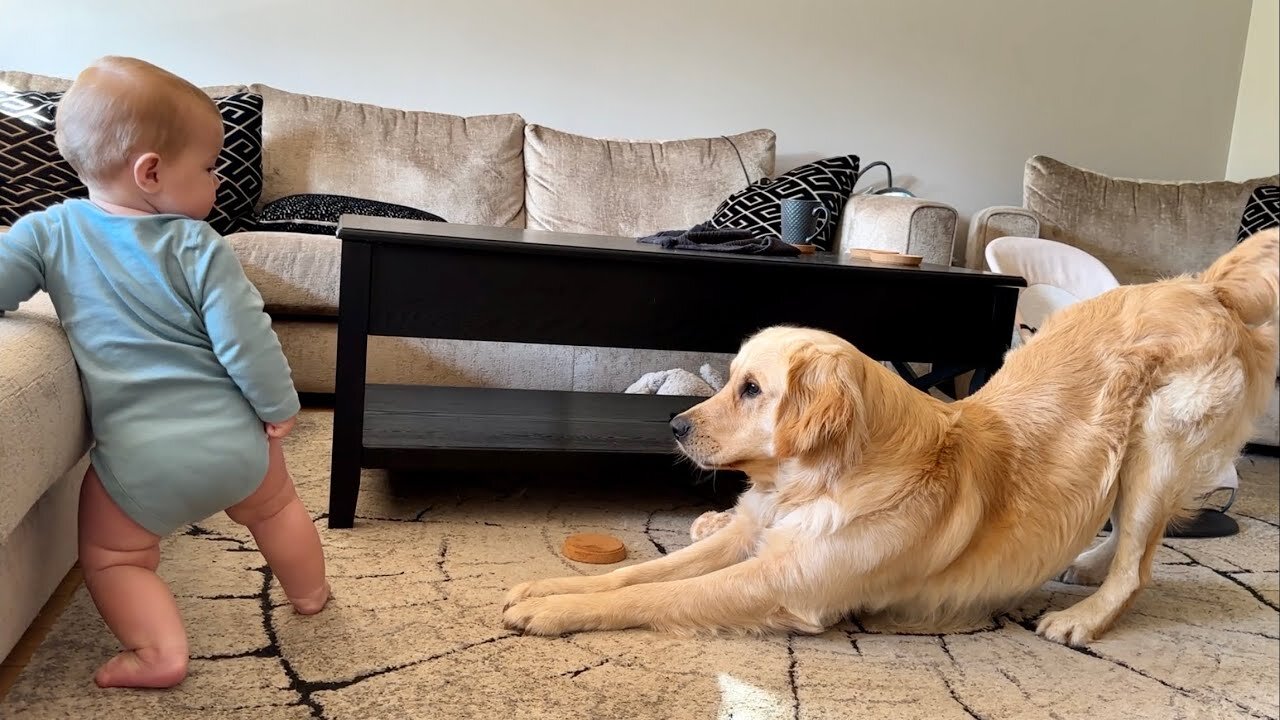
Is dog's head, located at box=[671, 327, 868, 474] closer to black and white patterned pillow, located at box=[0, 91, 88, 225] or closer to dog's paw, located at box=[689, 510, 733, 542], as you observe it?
dog's paw, located at box=[689, 510, 733, 542]

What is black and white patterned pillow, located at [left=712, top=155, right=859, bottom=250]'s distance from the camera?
131 inches

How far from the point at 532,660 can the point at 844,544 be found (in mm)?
494

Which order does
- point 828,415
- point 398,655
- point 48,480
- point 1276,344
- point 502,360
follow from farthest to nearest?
point 502,360 → point 1276,344 → point 828,415 → point 398,655 → point 48,480

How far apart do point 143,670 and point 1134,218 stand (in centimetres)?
394

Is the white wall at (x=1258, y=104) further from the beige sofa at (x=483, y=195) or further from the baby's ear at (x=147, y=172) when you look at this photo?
the baby's ear at (x=147, y=172)

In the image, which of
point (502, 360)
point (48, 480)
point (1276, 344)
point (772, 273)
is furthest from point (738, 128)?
point (48, 480)

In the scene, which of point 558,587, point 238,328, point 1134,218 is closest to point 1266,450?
point 1134,218

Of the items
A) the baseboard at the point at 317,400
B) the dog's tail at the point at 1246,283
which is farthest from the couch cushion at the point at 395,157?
the dog's tail at the point at 1246,283

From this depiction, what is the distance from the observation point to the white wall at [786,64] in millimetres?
3502

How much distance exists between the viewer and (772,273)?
6.20 feet

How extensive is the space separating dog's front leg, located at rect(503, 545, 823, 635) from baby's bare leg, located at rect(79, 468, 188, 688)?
459 mm

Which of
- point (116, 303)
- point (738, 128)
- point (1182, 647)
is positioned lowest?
point (1182, 647)

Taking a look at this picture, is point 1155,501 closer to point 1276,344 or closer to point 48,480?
point 1276,344

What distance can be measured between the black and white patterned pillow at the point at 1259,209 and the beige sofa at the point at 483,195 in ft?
5.24
